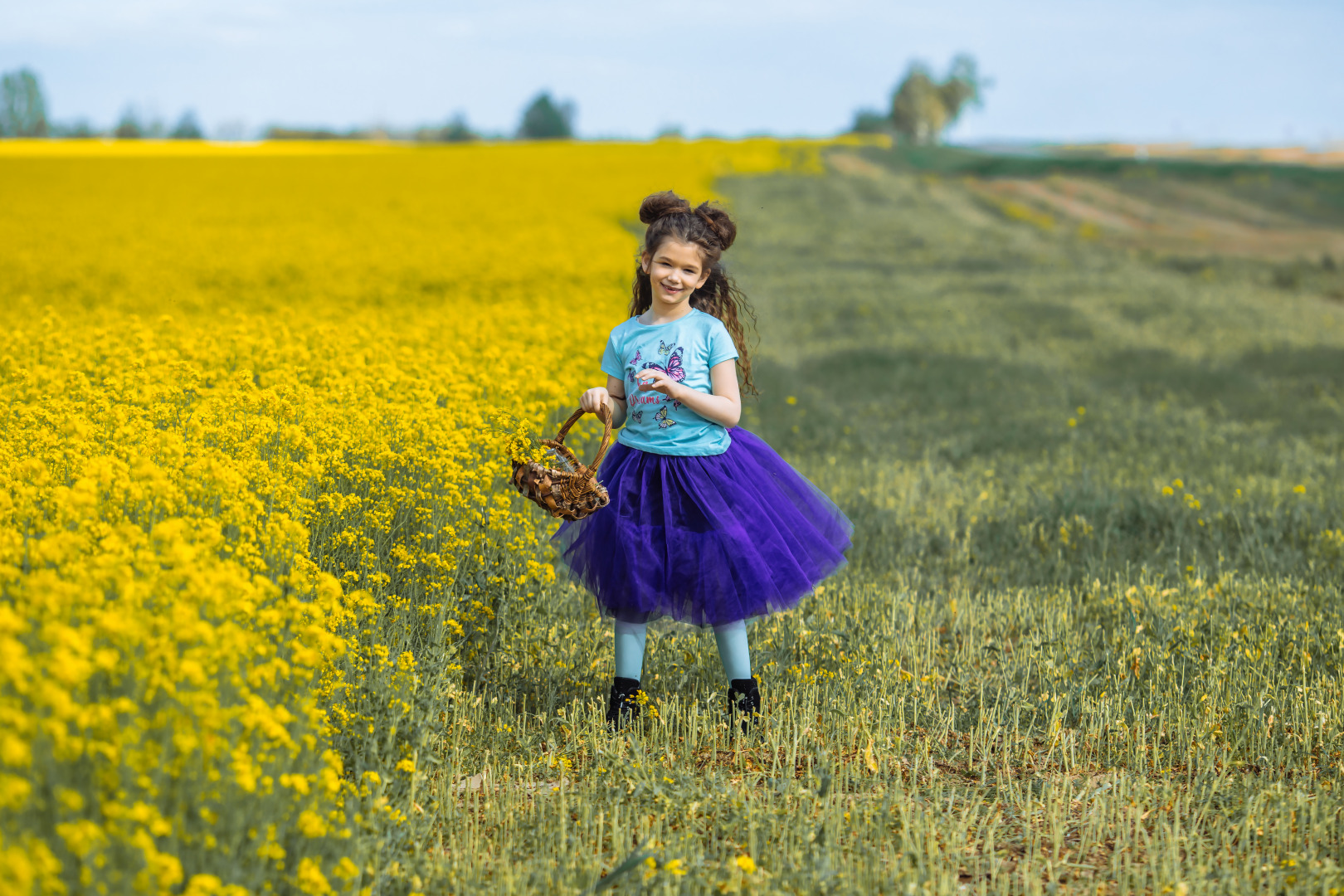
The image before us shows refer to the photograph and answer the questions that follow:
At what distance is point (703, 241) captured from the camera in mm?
3566

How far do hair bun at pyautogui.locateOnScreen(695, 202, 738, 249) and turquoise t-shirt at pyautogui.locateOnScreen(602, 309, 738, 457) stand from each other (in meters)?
0.25

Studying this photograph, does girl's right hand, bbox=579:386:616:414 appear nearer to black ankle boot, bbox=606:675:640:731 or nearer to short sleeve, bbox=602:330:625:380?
short sleeve, bbox=602:330:625:380

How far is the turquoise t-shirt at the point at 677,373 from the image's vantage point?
3582 millimetres

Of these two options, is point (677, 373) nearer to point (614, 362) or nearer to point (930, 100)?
point (614, 362)

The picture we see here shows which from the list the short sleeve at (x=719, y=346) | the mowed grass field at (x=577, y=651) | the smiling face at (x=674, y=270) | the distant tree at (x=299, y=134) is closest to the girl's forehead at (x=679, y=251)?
the smiling face at (x=674, y=270)

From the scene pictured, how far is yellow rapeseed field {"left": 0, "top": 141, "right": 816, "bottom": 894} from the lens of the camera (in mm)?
2084

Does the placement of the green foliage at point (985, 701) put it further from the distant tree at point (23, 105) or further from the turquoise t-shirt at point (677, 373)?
the distant tree at point (23, 105)

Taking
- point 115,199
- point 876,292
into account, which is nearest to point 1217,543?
point 876,292

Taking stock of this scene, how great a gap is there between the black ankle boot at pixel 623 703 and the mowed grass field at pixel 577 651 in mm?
59

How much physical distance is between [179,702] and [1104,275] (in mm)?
19243

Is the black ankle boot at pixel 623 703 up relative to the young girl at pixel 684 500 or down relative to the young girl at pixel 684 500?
down

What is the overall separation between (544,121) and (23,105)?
41.5 meters

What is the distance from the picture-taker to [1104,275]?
19.3 meters

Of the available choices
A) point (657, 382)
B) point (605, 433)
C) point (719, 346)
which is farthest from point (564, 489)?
point (719, 346)
